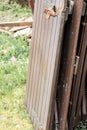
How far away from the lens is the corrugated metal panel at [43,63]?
8.68 feet

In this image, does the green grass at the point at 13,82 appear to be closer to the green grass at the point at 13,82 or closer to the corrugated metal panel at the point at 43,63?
the green grass at the point at 13,82

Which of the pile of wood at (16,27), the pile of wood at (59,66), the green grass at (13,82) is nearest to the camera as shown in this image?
the pile of wood at (59,66)

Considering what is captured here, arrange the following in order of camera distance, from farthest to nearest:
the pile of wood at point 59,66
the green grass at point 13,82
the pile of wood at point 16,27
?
the pile of wood at point 16,27
the green grass at point 13,82
the pile of wood at point 59,66

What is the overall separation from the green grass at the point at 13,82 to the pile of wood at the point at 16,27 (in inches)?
7.2

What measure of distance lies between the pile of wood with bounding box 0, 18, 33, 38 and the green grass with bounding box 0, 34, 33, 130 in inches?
7.2

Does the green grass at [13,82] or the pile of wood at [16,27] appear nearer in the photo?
the green grass at [13,82]

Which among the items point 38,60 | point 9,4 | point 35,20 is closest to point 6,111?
point 38,60

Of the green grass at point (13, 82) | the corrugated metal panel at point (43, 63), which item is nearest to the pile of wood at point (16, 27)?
the green grass at point (13, 82)

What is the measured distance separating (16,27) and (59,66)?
311cm

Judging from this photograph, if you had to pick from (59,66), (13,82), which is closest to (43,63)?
(59,66)

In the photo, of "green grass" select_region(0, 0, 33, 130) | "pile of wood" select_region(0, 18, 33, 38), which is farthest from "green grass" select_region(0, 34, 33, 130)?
"pile of wood" select_region(0, 18, 33, 38)

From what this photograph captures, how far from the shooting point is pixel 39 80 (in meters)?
3.13

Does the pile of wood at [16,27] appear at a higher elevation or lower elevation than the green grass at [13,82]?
higher

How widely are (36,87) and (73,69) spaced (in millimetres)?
611
